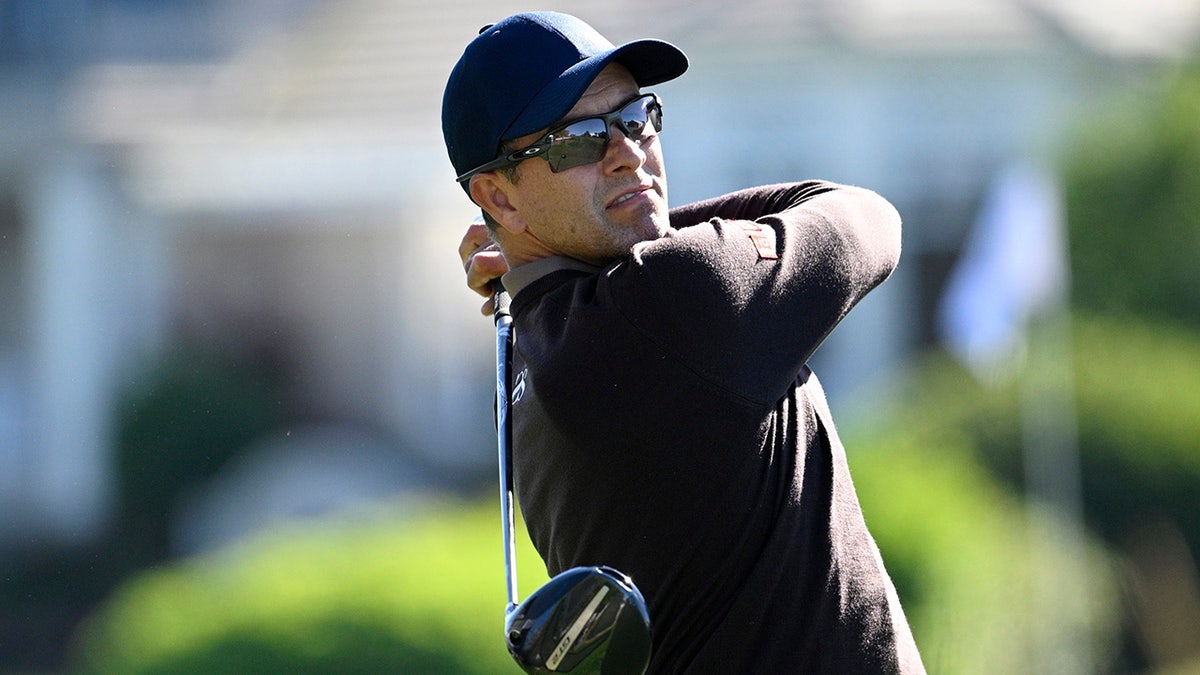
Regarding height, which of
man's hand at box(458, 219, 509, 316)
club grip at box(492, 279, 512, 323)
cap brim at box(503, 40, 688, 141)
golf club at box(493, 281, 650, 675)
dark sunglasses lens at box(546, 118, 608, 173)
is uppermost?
cap brim at box(503, 40, 688, 141)

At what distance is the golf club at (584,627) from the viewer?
234 cm

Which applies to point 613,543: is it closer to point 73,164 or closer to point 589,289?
point 589,289

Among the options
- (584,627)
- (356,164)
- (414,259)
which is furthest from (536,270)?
(414,259)

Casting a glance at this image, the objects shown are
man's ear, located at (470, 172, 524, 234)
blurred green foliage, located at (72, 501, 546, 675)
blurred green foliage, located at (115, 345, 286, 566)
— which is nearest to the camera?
man's ear, located at (470, 172, 524, 234)

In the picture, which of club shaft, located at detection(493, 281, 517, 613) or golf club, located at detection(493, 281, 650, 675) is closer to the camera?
golf club, located at detection(493, 281, 650, 675)

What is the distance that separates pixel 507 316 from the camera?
3.02 m

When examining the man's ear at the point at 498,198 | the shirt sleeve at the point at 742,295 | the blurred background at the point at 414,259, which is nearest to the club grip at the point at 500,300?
the man's ear at the point at 498,198

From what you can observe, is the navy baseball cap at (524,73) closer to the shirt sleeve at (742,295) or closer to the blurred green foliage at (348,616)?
the shirt sleeve at (742,295)

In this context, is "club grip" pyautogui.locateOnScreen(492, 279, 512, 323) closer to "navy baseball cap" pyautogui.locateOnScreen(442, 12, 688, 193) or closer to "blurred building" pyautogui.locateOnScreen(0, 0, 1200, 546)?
"navy baseball cap" pyautogui.locateOnScreen(442, 12, 688, 193)

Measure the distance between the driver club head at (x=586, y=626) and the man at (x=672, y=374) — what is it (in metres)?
0.30

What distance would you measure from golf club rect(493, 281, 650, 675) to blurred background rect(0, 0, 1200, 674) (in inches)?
289

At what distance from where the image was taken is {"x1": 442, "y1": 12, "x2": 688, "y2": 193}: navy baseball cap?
281cm

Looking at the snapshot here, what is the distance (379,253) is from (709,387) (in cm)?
1812

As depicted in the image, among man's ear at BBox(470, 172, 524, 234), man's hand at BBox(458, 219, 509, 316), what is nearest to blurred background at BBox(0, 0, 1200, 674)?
man's hand at BBox(458, 219, 509, 316)
